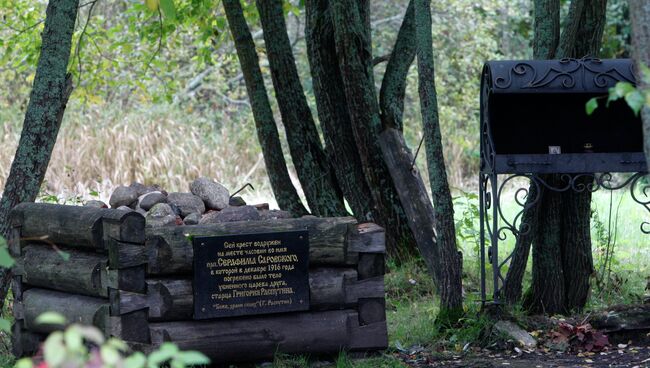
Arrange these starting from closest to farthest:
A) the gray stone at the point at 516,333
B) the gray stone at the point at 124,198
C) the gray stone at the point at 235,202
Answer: the gray stone at the point at 516,333 < the gray stone at the point at 124,198 < the gray stone at the point at 235,202

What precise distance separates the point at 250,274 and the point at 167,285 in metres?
0.53

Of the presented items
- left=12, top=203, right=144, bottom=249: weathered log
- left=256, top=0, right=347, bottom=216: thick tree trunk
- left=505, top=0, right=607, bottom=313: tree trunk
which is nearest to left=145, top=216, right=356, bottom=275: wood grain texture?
left=12, top=203, right=144, bottom=249: weathered log

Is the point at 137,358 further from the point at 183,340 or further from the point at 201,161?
the point at 201,161

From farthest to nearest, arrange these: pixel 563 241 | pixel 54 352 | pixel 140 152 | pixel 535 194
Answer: pixel 140 152
pixel 563 241
pixel 535 194
pixel 54 352

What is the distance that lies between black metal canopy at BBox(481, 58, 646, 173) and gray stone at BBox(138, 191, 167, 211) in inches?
95.5

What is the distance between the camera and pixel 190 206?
716cm

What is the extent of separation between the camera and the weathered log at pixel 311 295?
5945 millimetres

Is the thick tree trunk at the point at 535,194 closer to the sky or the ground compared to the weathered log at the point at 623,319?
closer to the sky

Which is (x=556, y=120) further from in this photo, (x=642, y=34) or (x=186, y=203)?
(x=642, y=34)

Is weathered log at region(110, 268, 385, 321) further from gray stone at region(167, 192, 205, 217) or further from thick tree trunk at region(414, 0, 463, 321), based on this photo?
Result: gray stone at region(167, 192, 205, 217)

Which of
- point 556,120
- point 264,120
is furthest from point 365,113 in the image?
point 556,120

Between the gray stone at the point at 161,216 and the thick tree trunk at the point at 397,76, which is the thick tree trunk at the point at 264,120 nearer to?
the thick tree trunk at the point at 397,76

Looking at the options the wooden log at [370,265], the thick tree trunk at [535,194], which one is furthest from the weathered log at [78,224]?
the thick tree trunk at [535,194]

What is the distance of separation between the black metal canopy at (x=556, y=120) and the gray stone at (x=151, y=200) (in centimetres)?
243
